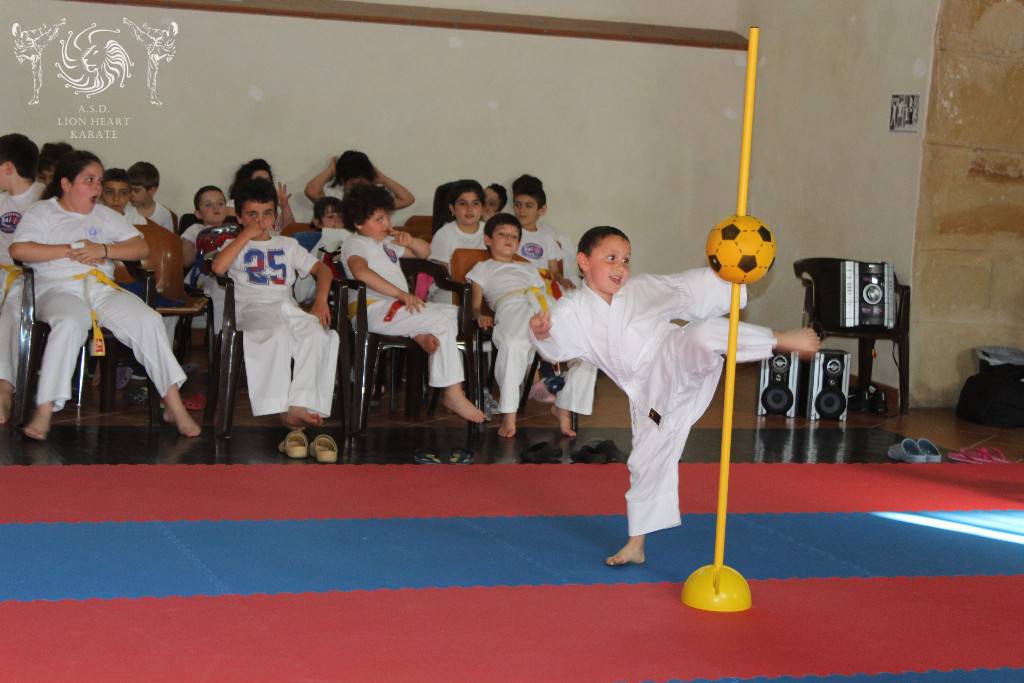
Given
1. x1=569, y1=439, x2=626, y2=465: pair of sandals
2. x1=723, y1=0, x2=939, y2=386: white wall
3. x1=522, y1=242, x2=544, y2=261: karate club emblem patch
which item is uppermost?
x1=723, y1=0, x2=939, y2=386: white wall

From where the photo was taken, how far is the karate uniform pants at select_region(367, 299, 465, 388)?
580 centimetres

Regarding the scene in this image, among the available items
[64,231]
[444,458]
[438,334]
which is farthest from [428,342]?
[64,231]

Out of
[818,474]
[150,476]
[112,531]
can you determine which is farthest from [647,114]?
[112,531]

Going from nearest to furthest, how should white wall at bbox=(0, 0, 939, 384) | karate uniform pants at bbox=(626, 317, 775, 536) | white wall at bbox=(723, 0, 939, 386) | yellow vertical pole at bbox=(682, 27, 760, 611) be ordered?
1. yellow vertical pole at bbox=(682, 27, 760, 611)
2. karate uniform pants at bbox=(626, 317, 775, 536)
3. white wall at bbox=(723, 0, 939, 386)
4. white wall at bbox=(0, 0, 939, 384)

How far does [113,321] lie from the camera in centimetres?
544

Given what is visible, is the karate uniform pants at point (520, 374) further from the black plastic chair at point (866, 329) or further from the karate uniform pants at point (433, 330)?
the black plastic chair at point (866, 329)

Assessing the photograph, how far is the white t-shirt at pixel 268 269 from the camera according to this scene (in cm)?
577

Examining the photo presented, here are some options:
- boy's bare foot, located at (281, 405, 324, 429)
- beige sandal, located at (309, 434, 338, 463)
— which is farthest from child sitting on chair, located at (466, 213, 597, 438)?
beige sandal, located at (309, 434, 338, 463)

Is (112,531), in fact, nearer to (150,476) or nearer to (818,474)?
(150,476)

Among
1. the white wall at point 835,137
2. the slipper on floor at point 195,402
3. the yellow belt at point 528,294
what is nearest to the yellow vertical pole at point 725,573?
the yellow belt at point 528,294

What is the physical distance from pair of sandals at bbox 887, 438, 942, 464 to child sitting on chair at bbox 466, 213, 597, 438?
4.69ft

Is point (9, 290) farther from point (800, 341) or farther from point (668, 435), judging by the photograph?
point (800, 341)

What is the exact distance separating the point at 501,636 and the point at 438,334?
9.81ft

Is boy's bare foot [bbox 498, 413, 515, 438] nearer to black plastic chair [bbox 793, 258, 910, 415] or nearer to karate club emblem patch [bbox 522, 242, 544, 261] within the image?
karate club emblem patch [bbox 522, 242, 544, 261]
